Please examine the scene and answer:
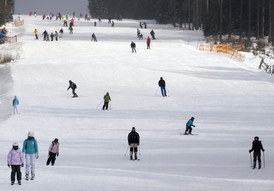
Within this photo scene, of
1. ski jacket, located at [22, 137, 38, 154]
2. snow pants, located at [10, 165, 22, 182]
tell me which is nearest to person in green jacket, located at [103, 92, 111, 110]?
ski jacket, located at [22, 137, 38, 154]

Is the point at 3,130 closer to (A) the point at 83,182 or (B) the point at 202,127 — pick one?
(B) the point at 202,127

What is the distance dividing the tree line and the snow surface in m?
14.0

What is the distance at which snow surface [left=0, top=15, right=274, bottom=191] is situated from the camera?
18836mm

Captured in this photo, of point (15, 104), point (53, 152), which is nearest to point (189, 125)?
point (53, 152)

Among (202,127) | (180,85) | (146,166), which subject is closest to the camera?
(146,166)

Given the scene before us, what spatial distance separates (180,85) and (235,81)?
401 cm

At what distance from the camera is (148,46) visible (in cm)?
6259

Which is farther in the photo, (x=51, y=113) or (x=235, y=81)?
(x=235, y=81)

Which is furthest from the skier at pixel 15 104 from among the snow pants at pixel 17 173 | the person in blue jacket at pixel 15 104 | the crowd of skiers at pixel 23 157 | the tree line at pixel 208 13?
the tree line at pixel 208 13

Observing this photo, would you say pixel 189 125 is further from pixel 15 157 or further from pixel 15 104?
pixel 15 157

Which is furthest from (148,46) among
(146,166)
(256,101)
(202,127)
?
(146,166)

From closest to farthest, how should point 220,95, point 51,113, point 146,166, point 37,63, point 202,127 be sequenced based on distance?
point 146,166 → point 202,127 → point 51,113 → point 220,95 → point 37,63

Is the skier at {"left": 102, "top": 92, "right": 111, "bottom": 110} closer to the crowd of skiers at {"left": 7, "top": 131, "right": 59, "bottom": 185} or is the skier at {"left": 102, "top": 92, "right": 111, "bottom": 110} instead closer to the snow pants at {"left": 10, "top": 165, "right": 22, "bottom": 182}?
the crowd of skiers at {"left": 7, "top": 131, "right": 59, "bottom": 185}

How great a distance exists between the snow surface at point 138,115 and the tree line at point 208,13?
46.0 feet
